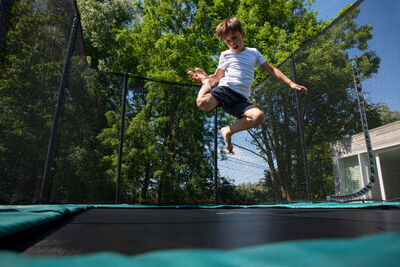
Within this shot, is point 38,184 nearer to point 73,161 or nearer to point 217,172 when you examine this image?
point 73,161

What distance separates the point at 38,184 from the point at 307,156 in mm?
2686

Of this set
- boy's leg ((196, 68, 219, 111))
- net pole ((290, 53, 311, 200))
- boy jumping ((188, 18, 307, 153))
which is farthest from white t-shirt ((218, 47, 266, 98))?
net pole ((290, 53, 311, 200))

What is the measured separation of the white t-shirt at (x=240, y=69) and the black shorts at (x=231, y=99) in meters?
0.03

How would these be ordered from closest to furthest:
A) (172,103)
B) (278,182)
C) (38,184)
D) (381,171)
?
(38,184) → (381,171) → (278,182) → (172,103)

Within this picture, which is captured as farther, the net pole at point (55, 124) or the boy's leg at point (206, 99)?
the net pole at point (55, 124)

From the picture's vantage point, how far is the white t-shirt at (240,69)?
1.80 metres

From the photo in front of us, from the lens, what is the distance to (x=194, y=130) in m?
4.46

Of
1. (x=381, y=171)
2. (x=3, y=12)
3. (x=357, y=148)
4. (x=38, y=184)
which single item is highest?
(x=3, y=12)

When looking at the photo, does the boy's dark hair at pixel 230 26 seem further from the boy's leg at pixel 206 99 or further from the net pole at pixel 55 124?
the net pole at pixel 55 124

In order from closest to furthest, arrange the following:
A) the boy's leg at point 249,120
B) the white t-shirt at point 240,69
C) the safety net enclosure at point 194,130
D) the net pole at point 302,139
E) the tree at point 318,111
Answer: the boy's leg at point 249,120 < the white t-shirt at point 240,69 < the safety net enclosure at point 194,130 < the tree at point 318,111 < the net pole at point 302,139

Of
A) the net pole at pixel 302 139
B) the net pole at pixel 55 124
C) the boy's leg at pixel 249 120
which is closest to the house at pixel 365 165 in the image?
the net pole at pixel 302 139

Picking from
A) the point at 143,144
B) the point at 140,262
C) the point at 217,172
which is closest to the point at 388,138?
the point at 217,172

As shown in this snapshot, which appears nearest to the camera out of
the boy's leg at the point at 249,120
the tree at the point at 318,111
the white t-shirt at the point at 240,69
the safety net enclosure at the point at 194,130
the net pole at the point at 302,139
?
the boy's leg at the point at 249,120

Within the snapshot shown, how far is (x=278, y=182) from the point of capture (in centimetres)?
346
